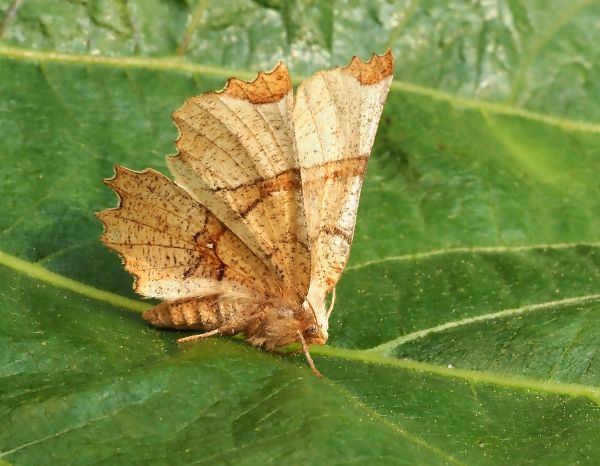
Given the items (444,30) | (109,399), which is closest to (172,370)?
(109,399)

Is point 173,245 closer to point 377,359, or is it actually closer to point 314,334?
point 314,334

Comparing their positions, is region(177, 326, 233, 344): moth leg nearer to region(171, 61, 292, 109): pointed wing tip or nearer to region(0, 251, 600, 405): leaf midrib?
region(0, 251, 600, 405): leaf midrib

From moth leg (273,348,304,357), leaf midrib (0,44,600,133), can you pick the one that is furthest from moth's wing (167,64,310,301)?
leaf midrib (0,44,600,133)

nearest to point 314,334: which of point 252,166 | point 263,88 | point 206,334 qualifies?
point 206,334

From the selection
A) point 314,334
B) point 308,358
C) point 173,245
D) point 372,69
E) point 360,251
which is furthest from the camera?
point 360,251

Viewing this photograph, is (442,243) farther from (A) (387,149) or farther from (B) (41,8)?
(B) (41,8)

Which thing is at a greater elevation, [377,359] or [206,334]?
[206,334]
